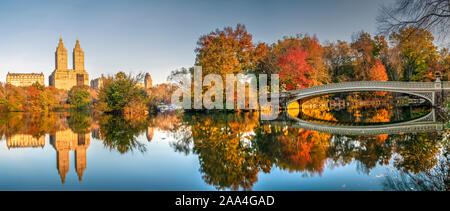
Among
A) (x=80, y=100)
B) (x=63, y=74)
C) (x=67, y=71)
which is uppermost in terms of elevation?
(x=67, y=71)

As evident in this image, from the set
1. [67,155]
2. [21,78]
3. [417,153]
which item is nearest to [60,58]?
[21,78]

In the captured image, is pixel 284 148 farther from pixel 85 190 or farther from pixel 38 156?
pixel 38 156

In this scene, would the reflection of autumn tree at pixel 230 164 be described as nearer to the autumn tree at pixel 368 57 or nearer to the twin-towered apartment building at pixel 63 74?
the autumn tree at pixel 368 57

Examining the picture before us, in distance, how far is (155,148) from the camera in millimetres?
6609

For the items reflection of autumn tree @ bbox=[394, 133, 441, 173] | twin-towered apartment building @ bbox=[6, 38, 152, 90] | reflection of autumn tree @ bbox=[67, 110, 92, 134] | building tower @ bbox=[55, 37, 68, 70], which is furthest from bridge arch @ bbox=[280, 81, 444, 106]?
building tower @ bbox=[55, 37, 68, 70]

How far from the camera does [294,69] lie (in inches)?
1017

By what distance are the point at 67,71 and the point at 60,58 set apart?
289 inches

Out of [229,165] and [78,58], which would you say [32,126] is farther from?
[78,58]

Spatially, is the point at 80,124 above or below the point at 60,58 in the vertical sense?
below

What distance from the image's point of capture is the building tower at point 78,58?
387 ft

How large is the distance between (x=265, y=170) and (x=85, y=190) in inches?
108

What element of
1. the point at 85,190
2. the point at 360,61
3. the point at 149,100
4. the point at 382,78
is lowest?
the point at 85,190

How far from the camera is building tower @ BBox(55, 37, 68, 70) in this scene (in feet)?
382
